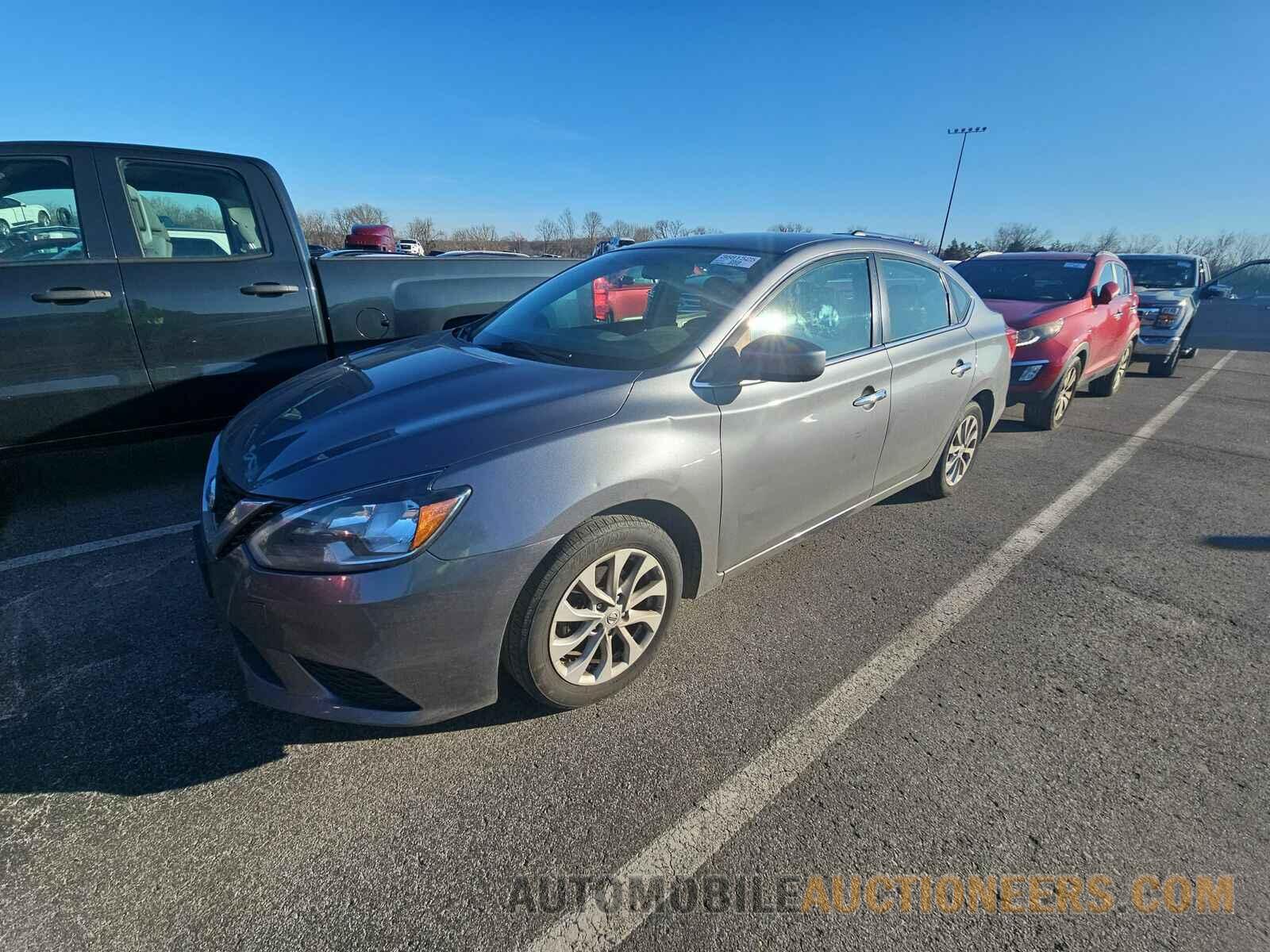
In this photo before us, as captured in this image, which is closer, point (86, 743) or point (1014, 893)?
point (1014, 893)

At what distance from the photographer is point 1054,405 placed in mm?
6164

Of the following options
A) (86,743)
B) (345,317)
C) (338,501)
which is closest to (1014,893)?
(338,501)

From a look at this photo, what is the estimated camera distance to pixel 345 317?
4176 millimetres

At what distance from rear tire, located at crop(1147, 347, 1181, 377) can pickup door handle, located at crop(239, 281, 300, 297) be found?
11705mm

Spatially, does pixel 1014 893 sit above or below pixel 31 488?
below

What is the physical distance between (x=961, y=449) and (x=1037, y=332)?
Answer: 2.69 metres

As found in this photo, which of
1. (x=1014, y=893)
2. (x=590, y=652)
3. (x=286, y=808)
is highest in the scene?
(x=590, y=652)

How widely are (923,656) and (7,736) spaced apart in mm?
3382

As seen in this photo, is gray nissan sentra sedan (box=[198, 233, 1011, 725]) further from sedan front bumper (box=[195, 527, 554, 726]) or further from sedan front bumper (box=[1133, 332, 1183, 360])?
sedan front bumper (box=[1133, 332, 1183, 360])

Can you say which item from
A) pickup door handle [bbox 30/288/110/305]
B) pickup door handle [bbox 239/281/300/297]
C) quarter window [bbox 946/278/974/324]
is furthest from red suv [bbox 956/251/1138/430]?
pickup door handle [bbox 30/288/110/305]

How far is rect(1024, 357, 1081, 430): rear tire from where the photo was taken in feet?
20.0

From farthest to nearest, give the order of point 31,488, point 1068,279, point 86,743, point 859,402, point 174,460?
point 1068,279 → point 174,460 → point 31,488 → point 859,402 → point 86,743

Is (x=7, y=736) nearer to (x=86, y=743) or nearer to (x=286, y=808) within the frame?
(x=86, y=743)

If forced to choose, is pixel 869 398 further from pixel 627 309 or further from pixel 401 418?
pixel 401 418
